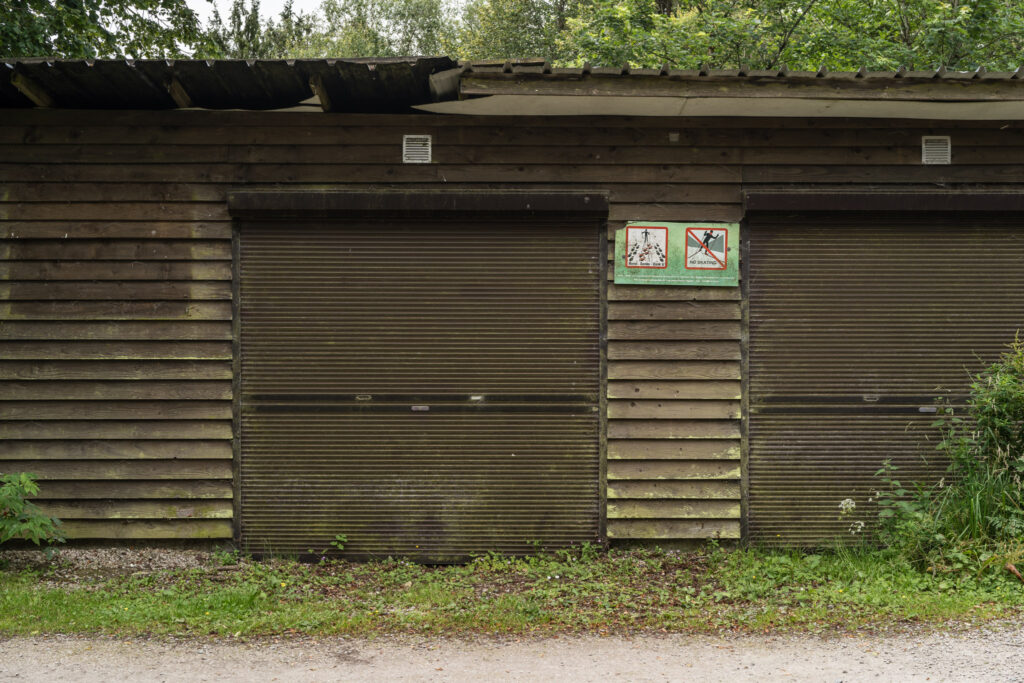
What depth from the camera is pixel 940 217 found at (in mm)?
5992

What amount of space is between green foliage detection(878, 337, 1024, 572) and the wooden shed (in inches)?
7.8

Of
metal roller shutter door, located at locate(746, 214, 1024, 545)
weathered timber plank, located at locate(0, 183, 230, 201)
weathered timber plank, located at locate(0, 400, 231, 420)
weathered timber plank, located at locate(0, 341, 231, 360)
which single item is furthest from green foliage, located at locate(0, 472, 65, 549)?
metal roller shutter door, located at locate(746, 214, 1024, 545)

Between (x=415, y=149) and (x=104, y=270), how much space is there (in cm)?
245

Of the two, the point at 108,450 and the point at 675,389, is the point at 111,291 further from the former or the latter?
the point at 675,389

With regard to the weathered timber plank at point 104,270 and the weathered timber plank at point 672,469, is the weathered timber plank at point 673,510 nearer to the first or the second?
the weathered timber plank at point 672,469

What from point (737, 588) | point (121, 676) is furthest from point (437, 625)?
point (737, 588)

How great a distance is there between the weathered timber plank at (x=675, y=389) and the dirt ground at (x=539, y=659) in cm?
193

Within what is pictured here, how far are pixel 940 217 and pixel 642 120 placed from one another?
238cm

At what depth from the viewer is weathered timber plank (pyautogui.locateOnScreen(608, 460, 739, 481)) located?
19.3 ft

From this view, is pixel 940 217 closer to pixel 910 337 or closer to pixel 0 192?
pixel 910 337

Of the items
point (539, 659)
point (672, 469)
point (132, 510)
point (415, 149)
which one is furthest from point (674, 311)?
point (132, 510)

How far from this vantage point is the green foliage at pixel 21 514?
5.18 metres

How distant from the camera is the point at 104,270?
19.1 ft

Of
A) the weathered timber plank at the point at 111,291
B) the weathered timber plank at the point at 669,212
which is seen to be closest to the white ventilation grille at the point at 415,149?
the weathered timber plank at the point at 669,212
